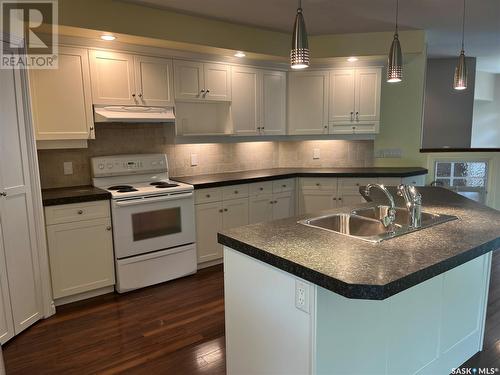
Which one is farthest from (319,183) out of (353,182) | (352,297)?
(352,297)

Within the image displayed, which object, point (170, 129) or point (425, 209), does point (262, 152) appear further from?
point (425, 209)

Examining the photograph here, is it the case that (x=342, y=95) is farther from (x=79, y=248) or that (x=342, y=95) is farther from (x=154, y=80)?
(x=79, y=248)

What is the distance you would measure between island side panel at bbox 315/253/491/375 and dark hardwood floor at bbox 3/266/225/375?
37.1 inches

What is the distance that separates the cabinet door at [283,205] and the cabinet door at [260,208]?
0.07m

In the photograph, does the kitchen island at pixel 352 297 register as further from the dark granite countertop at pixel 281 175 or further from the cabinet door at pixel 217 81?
the cabinet door at pixel 217 81

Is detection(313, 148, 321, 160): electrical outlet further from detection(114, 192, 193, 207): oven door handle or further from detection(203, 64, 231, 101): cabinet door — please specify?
detection(114, 192, 193, 207): oven door handle

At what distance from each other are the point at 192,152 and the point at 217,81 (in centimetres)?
84

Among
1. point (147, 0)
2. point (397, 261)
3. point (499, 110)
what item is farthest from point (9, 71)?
point (499, 110)

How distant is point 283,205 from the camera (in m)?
4.36

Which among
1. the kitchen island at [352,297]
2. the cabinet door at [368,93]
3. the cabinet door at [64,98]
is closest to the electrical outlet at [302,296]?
the kitchen island at [352,297]

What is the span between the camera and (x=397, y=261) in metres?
1.46

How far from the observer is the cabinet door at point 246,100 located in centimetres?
412

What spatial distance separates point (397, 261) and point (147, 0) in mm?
2840

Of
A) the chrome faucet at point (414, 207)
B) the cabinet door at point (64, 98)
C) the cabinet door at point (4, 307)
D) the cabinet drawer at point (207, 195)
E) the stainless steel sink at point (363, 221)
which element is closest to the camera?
the chrome faucet at point (414, 207)
